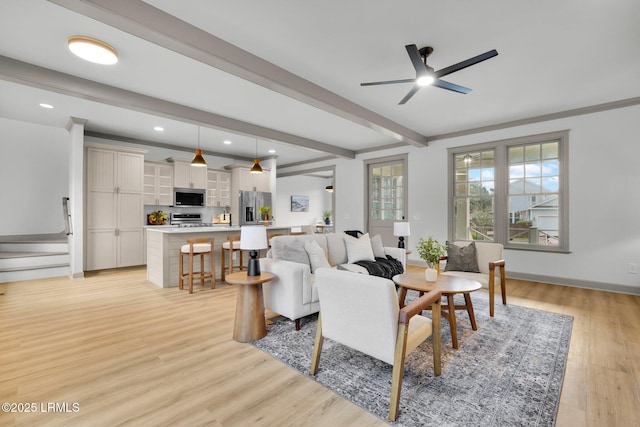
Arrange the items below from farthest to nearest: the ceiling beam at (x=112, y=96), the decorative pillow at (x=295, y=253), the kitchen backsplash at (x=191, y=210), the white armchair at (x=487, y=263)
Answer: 1. the kitchen backsplash at (x=191, y=210)
2. the white armchair at (x=487, y=263)
3. the decorative pillow at (x=295, y=253)
4. the ceiling beam at (x=112, y=96)

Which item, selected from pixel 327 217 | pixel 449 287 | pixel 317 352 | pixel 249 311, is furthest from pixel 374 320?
pixel 327 217

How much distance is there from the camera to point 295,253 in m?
3.36

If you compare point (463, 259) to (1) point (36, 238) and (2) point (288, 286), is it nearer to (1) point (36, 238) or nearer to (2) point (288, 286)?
(2) point (288, 286)

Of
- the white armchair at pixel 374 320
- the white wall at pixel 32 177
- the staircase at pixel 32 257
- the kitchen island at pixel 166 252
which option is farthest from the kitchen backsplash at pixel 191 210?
the white armchair at pixel 374 320

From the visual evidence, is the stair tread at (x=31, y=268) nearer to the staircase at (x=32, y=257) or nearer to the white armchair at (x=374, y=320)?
the staircase at (x=32, y=257)

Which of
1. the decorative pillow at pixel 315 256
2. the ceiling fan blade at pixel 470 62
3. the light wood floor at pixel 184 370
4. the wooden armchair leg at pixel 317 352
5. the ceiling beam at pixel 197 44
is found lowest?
the light wood floor at pixel 184 370

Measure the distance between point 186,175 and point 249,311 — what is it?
5.37m

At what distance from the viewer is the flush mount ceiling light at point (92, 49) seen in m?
2.64

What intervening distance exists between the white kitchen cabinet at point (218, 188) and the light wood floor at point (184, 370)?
4204mm

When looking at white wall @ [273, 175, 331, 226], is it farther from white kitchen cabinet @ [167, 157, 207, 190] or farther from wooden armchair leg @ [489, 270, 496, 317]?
wooden armchair leg @ [489, 270, 496, 317]

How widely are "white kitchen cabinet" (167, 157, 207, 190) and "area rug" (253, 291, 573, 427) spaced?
17.1ft

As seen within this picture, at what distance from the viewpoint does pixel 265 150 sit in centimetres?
762

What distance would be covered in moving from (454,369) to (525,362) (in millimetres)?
617

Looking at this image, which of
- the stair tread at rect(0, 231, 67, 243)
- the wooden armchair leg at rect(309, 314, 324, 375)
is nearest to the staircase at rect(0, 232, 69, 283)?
the stair tread at rect(0, 231, 67, 243)
